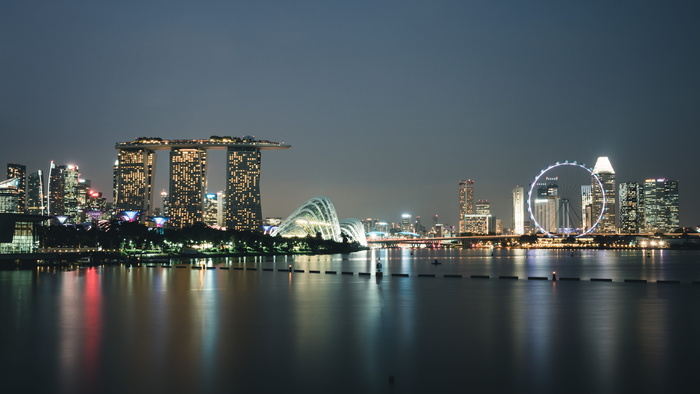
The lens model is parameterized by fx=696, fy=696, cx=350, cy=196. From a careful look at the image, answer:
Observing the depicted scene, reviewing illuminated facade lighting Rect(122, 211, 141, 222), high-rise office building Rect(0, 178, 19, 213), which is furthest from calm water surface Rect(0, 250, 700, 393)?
illuminated facade lighting Rect(122, 211, 141, 222)

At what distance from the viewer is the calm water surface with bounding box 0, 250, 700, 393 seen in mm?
21812

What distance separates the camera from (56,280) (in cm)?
7119

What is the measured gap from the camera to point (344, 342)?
29.8 m

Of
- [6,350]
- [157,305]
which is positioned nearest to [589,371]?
[6,350]

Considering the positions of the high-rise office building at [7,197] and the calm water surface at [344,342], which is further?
the high-rise office building at [7,197]

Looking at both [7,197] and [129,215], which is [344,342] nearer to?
[7,197]

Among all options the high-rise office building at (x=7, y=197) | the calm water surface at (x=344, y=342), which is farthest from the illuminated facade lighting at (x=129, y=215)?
the calm water surface at (x=344, y=342)

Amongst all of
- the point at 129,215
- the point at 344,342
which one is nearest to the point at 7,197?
the point at 129,215

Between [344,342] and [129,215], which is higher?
[129,215]

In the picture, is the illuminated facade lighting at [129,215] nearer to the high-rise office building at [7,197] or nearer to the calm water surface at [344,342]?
the high-rise office building at [7,197]

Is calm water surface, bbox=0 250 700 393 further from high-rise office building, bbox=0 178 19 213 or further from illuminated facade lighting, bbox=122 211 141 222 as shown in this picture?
illuminated facade lighting, bbox=122 211 141 222

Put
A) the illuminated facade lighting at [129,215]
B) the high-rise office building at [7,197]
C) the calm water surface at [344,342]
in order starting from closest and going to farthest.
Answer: the calm water surface at [344,342]
the high-rise office building at [7,197]
the illuminated facade lighting at [129,215]

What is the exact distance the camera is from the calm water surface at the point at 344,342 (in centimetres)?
2181

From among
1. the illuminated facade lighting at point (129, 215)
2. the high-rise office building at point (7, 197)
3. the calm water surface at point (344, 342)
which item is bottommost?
the calm water surface at point (344, 342)
